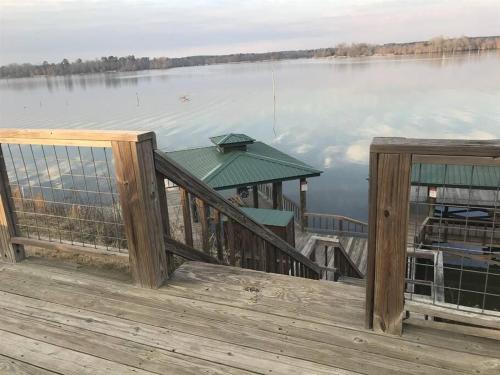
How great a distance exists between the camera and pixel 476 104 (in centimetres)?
3822

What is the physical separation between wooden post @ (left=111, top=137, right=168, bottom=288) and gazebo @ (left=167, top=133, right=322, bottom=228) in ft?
22.9

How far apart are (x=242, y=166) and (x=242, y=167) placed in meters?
0.05

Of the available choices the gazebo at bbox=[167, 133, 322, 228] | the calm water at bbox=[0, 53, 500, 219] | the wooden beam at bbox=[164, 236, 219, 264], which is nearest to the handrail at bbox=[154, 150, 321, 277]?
the wooden beam at bbox=[164, 236, 219, 264]

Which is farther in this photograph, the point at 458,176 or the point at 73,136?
the point at 458,176

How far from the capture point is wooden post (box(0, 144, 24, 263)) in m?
3.11

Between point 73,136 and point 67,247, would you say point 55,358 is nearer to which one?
point 67,247

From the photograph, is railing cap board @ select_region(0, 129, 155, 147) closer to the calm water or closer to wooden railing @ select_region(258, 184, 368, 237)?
wooden railing @ select_region(258, 184, 368, 237)

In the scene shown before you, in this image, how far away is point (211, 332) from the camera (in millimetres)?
2299

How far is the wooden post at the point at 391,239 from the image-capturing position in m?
1.93

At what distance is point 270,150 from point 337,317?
32.7 ft

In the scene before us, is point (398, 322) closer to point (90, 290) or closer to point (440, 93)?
point (90, 290)

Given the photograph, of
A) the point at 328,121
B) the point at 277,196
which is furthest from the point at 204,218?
the point at 328,121

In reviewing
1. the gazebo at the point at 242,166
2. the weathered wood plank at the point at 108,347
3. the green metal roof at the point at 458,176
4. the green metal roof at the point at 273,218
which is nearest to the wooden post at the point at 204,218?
the weathered wood plank at the point at 108,347

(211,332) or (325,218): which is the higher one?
(211,332)
